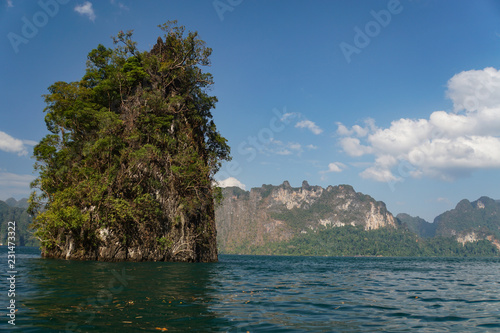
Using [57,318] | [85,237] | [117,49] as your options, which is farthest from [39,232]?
[57,318]

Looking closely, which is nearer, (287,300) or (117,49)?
(287,300)

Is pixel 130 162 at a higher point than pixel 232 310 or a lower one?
higher

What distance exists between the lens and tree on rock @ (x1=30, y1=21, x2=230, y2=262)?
32.0m

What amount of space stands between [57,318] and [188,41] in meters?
38.3

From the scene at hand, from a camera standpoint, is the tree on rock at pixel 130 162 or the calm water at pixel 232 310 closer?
the calm water at pixel 232 310

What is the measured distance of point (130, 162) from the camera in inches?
1305

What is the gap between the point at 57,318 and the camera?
7590mm

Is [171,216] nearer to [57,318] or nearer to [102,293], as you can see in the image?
[102,293]

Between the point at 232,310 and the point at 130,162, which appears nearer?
the point at 232,310

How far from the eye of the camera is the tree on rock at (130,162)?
32.0m

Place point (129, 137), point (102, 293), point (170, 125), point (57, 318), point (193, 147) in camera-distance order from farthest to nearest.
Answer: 1. point (193, 147)
2. point (170, 125)
3. point (129, 137)
4. point (102, 293)
5. point (57, 318)

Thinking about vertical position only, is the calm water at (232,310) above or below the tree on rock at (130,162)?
below

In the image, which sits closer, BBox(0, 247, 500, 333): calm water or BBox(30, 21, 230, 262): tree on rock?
BBox(0, 247, 500, 333): calm water

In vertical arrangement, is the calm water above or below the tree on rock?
below
